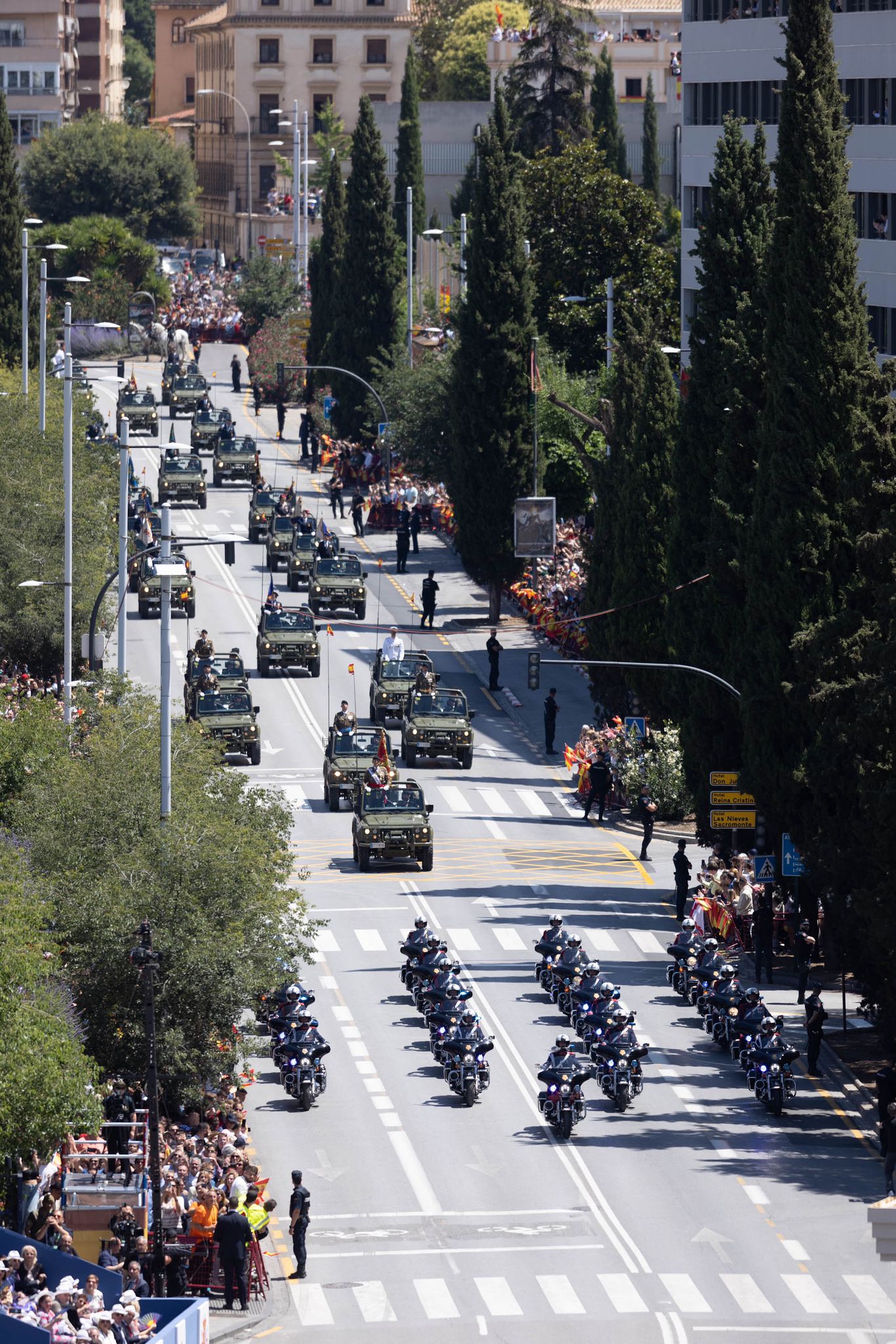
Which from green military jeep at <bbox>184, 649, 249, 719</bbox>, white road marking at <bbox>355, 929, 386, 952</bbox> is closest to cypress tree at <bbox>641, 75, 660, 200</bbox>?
green military jeep at <bbox>184, 649, 249, 719</bbox>

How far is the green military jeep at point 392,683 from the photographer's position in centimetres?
6806

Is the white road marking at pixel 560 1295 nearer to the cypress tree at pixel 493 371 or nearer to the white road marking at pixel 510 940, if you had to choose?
the white road marking at pixel 510 940

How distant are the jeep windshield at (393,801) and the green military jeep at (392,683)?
11.8m

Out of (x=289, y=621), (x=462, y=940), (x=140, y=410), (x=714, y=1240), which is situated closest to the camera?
(x=714, y=1240)

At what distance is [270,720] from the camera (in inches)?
2731

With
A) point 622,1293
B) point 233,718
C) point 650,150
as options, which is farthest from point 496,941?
point 650,150

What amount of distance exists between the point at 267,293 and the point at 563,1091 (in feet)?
314

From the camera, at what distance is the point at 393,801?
183 feet

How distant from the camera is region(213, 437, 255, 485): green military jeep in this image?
99688 millimetres

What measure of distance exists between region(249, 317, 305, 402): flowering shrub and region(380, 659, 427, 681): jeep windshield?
51.8 meters

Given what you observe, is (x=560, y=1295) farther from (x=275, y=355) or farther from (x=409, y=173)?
(x=409, y=173)

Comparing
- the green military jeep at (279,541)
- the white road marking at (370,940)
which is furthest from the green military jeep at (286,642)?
the white road marking at (370,940)

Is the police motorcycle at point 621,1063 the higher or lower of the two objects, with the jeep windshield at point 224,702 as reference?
lower

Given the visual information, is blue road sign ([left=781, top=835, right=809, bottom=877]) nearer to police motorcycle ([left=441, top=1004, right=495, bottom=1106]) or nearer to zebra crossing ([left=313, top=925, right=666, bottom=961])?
zebra crossing ([left=313, top=925, right=666, bottom=961])
